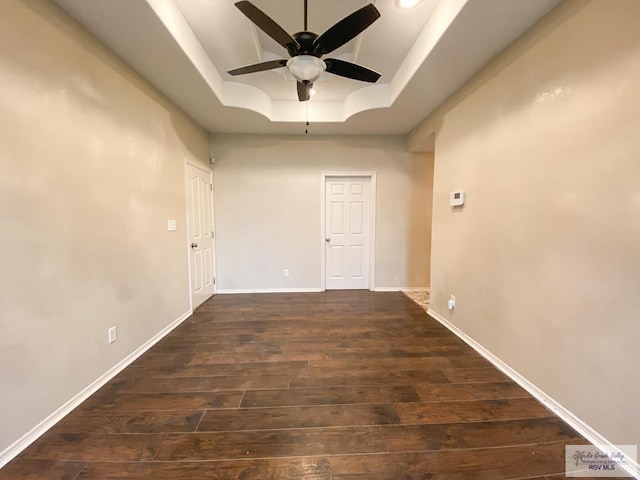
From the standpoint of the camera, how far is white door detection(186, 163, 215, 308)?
11.1 ft

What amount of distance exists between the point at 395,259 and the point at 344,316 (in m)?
1.60

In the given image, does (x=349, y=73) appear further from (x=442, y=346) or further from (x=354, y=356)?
(x=442, y=346)

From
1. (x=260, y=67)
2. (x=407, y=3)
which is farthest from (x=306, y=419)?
(x=407, y=3)

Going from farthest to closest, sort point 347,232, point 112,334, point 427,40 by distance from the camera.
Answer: point 347,232, point 427,40, point 112,334

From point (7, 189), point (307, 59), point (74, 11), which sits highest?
point (74, 11)

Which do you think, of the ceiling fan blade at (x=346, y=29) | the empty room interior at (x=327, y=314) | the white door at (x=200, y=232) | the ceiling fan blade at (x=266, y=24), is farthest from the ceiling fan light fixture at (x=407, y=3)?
the white door at (x=200, y=232)

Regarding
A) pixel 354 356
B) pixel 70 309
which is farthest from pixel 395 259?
pixel 70 309

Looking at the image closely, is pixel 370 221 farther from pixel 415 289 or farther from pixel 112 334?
pixel 112 334

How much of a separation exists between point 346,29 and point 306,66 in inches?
13.6

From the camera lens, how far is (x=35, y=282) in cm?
147

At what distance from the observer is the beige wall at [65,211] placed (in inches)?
53.7

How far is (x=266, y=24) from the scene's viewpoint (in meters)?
1.54

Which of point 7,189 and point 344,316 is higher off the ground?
point 7,189

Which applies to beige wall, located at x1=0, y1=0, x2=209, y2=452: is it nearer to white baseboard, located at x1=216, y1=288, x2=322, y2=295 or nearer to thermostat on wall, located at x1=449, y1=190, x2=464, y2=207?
white baseboard, located at x1=216, y1=288, x2=322, y2=295
